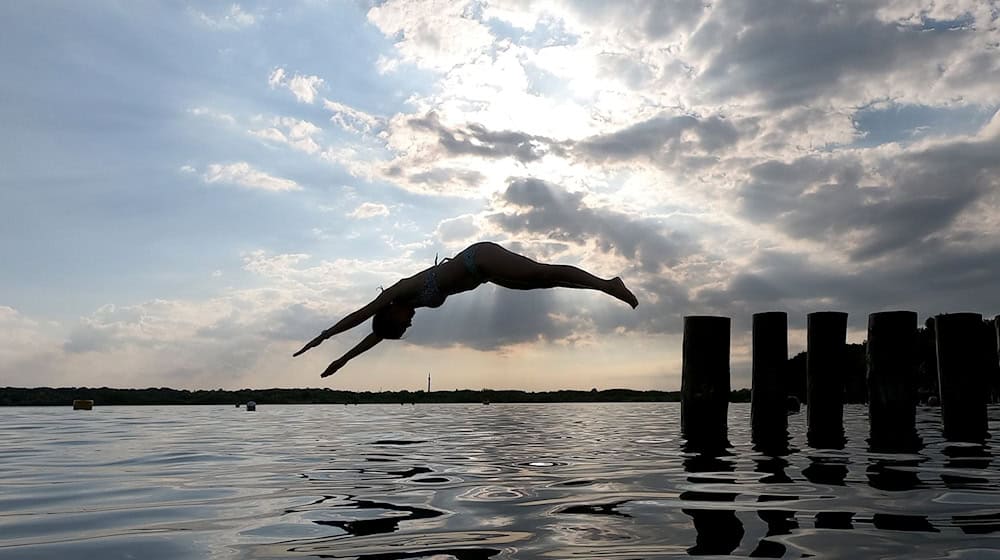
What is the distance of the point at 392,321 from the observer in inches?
414

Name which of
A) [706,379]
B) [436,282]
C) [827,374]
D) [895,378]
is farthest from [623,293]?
[895,378]

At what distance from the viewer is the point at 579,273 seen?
9.84 metres

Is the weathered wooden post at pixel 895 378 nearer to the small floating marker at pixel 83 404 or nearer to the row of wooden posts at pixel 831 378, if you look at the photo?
the row of wooden posts at pixel 831 378

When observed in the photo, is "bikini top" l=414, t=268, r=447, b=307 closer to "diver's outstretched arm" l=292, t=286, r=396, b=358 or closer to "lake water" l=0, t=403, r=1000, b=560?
"diver's outstretched arm" l=292, t=286, r=396, b=358

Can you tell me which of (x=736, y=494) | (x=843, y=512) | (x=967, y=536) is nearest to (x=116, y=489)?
(x=736, y=494)

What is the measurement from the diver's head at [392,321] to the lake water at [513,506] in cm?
178

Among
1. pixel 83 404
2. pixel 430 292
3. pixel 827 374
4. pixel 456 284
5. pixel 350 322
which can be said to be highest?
pixel 456 284

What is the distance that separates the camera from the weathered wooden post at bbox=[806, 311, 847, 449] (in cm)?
1191

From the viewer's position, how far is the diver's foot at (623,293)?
9914mm

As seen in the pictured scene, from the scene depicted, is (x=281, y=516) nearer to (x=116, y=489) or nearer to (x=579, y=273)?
(x=116, y=489)

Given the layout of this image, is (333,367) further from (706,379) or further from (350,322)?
(706,379)

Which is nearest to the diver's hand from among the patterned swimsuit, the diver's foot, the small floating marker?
the patterned swimsuit

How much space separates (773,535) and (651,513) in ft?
3.30

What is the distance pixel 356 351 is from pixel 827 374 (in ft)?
24.5
